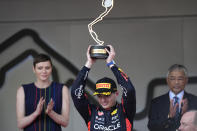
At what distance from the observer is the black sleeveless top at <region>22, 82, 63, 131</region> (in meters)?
3.40

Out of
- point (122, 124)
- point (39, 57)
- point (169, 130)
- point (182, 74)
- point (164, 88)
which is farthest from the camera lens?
point (164, 88)

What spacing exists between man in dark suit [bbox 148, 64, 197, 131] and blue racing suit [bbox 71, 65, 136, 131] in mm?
1148

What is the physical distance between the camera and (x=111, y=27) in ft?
18.9

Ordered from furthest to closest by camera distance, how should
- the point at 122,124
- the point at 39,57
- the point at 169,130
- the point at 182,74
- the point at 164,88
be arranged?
the point at 164,88 → the point at 182,74 → the point at 169,130 → the point at 39,57 → the point at 122,124

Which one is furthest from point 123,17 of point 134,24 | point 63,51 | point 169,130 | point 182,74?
point 169,130

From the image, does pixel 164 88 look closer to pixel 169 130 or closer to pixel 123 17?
pixel 123 17

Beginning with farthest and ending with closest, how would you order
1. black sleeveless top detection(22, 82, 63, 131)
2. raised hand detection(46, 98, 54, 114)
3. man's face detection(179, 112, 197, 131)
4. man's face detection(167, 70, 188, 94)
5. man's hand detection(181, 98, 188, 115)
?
man's face detection(167, 70, 188, 94) < man's hand detection(181, 98, 188, 115) < black sleeveless top detection(22, 82, 63, 131) < raised hand detection(46, 98, 54, 114) < man's face detection(179, 112, 197, 131)

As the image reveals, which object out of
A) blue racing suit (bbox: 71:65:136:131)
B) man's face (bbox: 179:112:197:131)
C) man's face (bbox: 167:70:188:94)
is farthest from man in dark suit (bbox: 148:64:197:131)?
man's face (bbox: 179:112:197:131)

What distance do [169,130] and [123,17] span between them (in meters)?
2.28

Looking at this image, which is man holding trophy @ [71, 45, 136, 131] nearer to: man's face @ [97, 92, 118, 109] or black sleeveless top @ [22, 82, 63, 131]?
man's face @ [97, 92, 118, 109]

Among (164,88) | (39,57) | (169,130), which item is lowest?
(169,130)

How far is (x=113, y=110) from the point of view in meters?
A: 2.99

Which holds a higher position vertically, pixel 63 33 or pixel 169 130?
pixel 63 33

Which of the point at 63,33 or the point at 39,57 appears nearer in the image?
the point at 39,57
